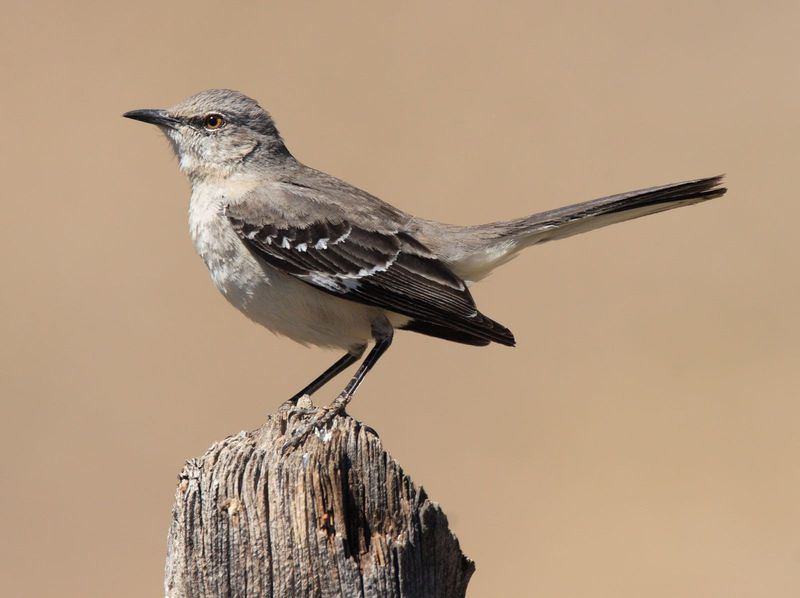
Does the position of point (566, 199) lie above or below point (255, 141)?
above

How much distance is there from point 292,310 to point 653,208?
2069mm

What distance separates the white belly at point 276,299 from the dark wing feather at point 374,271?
7 centimetres

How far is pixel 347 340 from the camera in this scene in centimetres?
578

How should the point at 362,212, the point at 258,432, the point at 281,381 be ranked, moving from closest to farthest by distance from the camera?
the point at 258,432 → the point at 362,212 → the point at 281,381

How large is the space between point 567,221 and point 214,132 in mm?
2145

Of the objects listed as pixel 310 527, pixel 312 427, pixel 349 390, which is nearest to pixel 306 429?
pixel 312 427

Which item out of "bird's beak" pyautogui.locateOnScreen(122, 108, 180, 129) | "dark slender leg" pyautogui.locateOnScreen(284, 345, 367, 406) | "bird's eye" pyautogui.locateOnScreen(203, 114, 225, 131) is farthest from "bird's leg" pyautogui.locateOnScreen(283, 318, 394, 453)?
"bird's beak" pyautogui.locateOnScreen(122, 108, 180, 129)

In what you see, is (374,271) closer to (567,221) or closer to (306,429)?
(567,221)

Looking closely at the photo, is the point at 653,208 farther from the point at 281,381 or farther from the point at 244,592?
the point at 281,381

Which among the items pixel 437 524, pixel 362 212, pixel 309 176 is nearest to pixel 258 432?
pixel 437 524

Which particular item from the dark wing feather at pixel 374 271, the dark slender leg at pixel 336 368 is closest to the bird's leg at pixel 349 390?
the dark wing feather at pixel 374 271

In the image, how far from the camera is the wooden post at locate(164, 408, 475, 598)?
3184 millimetres

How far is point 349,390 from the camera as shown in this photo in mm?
4980

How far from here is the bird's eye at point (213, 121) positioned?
631 cm
